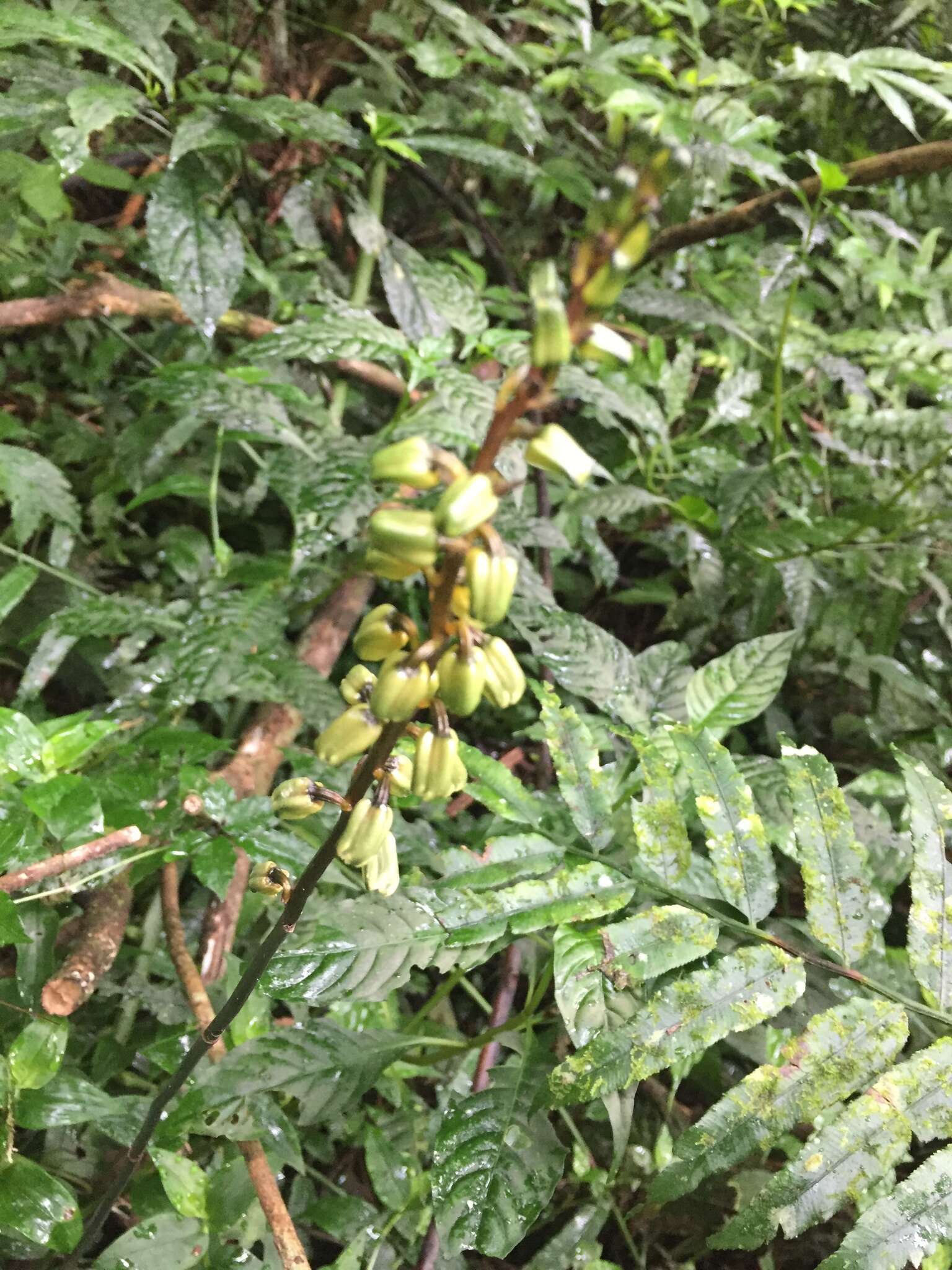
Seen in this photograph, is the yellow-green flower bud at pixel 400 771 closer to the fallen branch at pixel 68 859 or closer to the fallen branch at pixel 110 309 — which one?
the fallen branch at pixel 68 859

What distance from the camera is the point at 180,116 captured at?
151cm

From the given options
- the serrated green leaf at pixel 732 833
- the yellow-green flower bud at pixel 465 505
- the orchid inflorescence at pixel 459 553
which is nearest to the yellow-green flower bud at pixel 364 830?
the orchid inflorescence at pixel 459 553

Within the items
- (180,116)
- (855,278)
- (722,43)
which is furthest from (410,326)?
(722,43)

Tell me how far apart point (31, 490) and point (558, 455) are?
1347 millimetres

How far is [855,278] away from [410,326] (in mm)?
1888

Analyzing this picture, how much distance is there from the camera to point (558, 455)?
52cm

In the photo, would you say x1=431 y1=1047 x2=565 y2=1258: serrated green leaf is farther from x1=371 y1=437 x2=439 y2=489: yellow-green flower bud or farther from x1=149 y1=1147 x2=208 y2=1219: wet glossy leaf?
x1=371 y1=437 x2=439 y2=489: yellow-green flower bud

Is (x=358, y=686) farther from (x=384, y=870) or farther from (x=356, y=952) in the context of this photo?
(x=356, y=952)

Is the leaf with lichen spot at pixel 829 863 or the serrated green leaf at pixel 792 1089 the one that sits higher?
the leaf with lichen spot at pixel 829 863

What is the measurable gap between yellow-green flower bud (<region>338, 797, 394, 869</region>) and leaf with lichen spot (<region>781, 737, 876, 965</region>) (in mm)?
523

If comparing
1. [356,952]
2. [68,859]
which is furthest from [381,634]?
[68,859]

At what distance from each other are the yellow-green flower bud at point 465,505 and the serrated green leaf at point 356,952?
542mm

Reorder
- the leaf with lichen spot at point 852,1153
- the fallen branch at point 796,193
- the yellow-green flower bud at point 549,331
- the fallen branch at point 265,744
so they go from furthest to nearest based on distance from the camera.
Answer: the fallen branch at point 796,193 → the fallen branch at point 265,744 → the leaf with lichen spot at point 852,1153 → the yellow-green flower bud at point 549,331

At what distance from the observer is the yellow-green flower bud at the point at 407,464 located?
1.75 feet
